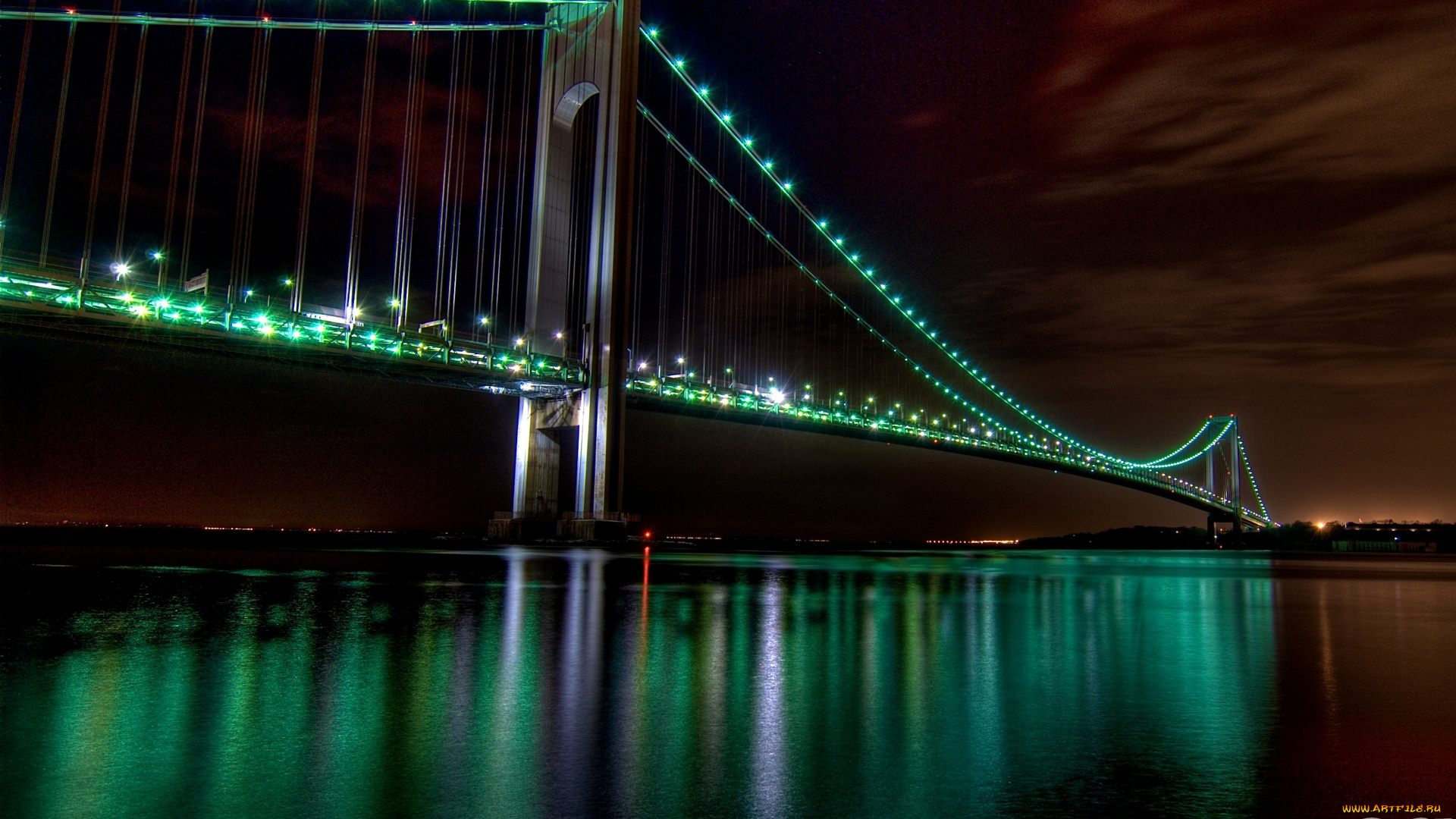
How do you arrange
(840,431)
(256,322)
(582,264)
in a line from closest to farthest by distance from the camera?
1. (256,322)
2. (582,264)
3. (840,431)

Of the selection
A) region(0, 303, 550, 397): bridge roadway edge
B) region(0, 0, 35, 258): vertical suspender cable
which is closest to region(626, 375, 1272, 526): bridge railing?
region(0, 303, 550, 397): bridge roadway edge

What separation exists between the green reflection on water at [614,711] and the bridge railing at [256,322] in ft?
67.0

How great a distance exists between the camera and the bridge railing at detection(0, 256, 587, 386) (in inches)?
1043

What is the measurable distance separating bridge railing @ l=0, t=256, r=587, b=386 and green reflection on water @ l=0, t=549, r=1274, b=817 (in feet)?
67.0

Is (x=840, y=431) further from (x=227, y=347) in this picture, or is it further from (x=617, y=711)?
(x=617, y=711)

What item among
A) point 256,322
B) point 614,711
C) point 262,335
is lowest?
point 614,711

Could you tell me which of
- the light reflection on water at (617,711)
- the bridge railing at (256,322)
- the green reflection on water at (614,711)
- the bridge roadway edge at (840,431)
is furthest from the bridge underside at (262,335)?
the green reflection on water at (614,711)

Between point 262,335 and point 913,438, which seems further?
point 913,438

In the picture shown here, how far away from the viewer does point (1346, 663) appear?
23.2ft

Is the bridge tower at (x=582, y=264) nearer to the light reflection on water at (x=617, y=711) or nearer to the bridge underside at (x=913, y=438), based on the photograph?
the bridge underside at (x=913, y=438)

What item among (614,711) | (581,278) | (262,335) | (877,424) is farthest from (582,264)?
(614,711)

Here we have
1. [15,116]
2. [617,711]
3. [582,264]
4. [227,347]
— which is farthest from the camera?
[582,264]

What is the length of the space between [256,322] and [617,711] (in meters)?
30.3

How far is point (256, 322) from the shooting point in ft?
103
